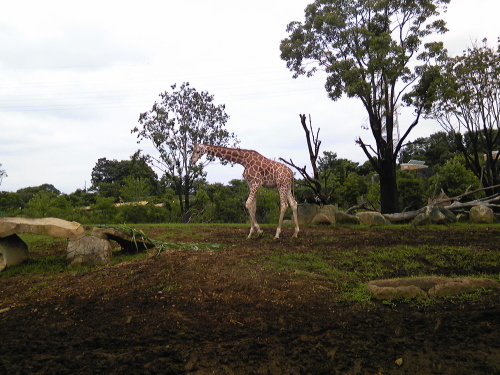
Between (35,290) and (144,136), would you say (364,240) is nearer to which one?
(35,290)

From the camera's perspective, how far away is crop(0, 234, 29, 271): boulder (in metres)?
6.81

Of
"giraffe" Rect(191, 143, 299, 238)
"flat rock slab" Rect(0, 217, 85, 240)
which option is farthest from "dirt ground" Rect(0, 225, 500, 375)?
"giraffe" Rect(191, 143, 299, 238)

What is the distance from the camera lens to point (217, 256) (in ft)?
23.4

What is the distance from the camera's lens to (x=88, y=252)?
6.91 m

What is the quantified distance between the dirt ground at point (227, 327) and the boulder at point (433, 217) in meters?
7.25

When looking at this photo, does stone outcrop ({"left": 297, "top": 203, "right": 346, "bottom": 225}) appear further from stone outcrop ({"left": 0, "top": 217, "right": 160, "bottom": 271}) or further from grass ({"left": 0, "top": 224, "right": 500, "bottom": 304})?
stone outcrop ({"left": 0, "top": 217, "right": 160, "bottom": 271})

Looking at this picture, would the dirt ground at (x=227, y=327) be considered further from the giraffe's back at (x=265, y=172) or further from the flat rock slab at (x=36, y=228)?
the giraffe's back at (x=265, y=172)

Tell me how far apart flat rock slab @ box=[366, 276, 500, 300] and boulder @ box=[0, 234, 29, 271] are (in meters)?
6.09

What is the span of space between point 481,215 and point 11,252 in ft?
46.5

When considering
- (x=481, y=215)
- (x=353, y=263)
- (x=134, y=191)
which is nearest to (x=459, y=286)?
(x=353, y=263)

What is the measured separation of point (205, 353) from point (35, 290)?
11.3ft

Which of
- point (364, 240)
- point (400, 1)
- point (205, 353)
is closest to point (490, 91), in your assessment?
point (400, 1)

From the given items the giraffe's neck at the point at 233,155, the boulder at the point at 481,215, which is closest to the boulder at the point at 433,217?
the boulder at the point at 481,215

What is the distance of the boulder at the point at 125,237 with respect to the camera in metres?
7.21
